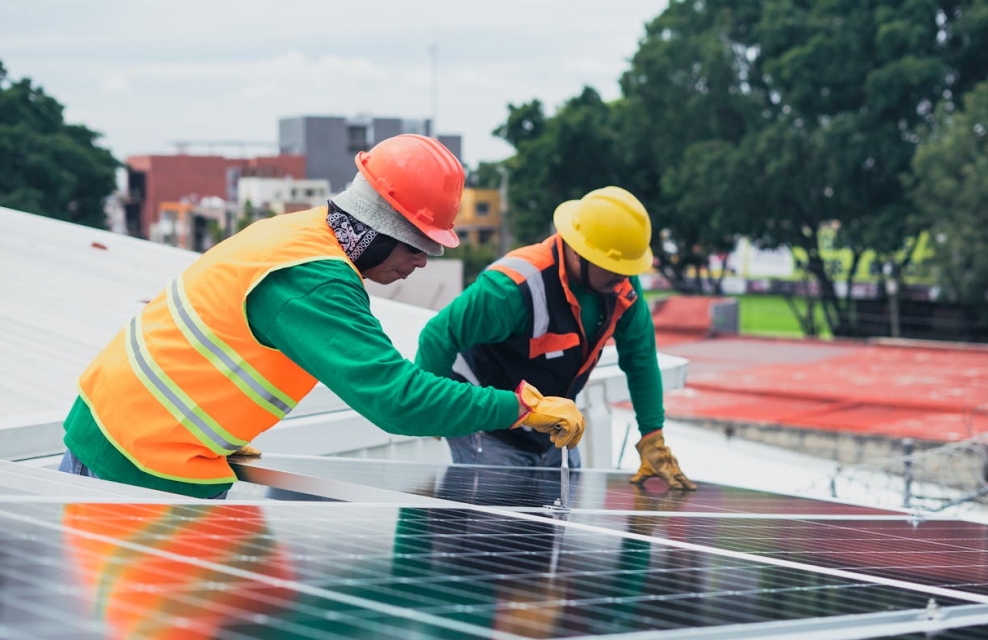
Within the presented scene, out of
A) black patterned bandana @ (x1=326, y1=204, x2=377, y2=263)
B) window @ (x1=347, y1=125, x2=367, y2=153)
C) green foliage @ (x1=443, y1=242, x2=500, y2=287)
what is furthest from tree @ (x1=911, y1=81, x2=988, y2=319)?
window @ (x1=347, y1=125, x2=367, y2=153)

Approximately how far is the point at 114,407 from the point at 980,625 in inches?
93.0

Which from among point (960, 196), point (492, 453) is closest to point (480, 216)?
point (960, 196)

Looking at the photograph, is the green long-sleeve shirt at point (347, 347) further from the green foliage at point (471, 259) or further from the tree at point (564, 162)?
the green foliage at point (471, 259)

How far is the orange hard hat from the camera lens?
139 inches

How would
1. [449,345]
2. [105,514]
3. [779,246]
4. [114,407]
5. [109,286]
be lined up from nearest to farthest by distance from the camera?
1. [105,514]
2. [114,407]
3. [449,345]
4. [109,286]
5. [779,246]

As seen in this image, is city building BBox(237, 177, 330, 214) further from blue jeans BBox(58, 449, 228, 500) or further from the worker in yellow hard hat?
blue jeans BBox(58, 449, 228, 500)

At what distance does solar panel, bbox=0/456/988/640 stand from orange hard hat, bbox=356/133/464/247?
2.80 feet

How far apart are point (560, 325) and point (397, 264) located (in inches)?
83.7

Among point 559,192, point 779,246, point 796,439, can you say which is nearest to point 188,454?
point 796,439

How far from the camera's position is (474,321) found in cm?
533

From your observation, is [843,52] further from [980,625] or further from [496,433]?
[980,625]

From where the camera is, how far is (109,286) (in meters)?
9.23

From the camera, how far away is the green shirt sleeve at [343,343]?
121 inches

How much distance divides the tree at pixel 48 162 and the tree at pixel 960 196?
97.7 feet
